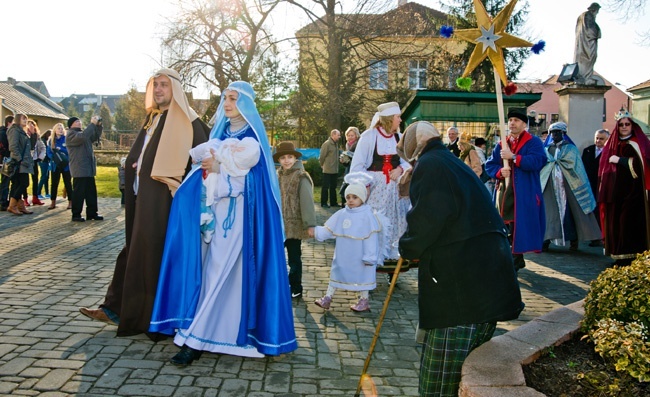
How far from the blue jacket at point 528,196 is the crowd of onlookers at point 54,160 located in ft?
25.8

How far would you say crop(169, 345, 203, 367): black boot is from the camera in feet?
13.9

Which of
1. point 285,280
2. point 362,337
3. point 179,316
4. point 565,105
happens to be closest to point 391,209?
point 362,337

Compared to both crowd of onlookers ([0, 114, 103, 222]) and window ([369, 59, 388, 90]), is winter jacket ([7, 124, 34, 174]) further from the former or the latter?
window ([369, 59, 388, 90])

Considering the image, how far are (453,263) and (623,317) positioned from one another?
3.85 ft

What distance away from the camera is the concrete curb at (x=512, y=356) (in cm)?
293

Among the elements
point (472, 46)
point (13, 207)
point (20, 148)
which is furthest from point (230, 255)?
point (472, 46)

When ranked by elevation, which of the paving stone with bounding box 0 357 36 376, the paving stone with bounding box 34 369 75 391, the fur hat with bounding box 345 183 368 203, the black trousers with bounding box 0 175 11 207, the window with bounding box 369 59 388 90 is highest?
the window with bounding box 369 59 388 90

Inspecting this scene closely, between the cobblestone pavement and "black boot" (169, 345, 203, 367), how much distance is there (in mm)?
56

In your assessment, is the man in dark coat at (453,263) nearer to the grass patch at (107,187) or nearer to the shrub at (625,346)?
the shrub at (625,346)

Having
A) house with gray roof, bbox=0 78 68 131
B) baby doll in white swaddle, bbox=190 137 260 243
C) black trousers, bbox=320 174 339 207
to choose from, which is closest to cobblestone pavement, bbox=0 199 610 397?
baby doll in white swaddle, bbox=190 137 260 243

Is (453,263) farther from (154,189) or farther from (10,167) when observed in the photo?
(10,167)

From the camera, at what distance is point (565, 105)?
12539 mm

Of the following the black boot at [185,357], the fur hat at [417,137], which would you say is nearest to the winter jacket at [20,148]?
the black boot at [185,357]

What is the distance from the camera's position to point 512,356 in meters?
3.33
